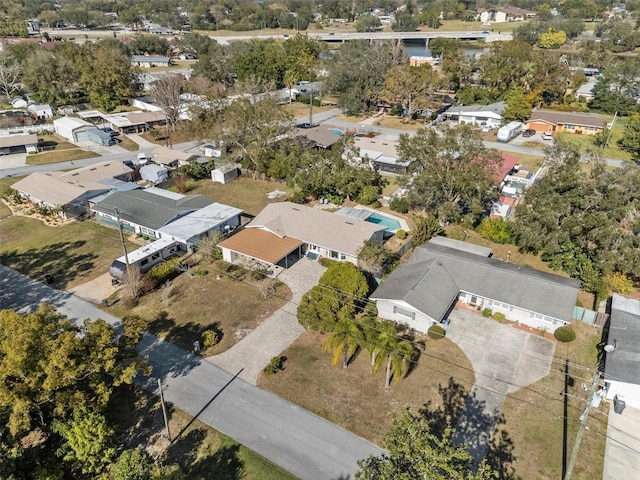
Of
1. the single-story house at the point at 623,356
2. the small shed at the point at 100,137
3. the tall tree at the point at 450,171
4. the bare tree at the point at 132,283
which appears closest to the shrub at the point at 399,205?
the tall tree at the point at 450,171

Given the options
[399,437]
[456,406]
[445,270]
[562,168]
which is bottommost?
[456,406]

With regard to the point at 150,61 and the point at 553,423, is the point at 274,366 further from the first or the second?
the point at 150,61

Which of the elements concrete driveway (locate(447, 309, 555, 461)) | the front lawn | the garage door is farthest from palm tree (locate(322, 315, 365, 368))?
the garage door

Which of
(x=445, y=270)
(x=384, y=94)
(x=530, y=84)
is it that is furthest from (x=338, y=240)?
(x=530, y=84)

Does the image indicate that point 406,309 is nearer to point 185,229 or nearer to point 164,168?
point 185,229

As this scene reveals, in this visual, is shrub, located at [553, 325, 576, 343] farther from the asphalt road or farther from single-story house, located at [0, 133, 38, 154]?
single-story house, located at [0, 133, 38, 154]

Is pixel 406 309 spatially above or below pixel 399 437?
below

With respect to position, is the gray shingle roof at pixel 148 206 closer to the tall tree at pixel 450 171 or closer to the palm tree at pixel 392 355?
the tall tree at pixel 450 171
